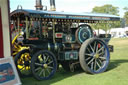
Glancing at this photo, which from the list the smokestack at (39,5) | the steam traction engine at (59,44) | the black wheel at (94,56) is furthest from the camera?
the smokestack at (39,5)

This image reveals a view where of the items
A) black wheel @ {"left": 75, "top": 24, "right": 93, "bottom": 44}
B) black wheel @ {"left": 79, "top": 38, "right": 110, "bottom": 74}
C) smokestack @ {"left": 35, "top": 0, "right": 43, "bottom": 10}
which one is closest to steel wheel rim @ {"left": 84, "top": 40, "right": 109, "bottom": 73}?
black wheel @ {"left": 79, "top": 38, "right": 110, "bottom": 74}

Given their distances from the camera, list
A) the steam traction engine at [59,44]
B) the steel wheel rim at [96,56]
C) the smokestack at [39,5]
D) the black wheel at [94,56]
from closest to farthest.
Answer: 1. the steam traction engine at [59,44]
2. the black wheel at [94,56]
3. the steel wheel rim at [96,56]
4. the smokestack at [39,5]

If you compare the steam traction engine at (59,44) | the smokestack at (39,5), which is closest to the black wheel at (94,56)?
the steam traction engine at (59,44)

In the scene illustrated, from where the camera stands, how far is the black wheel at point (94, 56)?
5949 mm

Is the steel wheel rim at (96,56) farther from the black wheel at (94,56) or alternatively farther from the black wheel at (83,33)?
the black wheel at (83,33)

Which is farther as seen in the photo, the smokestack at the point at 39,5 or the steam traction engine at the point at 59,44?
the smokestack at the point at 39,5

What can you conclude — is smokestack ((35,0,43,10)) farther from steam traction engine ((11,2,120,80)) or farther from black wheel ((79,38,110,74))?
black wheel ((79,38,110,74))

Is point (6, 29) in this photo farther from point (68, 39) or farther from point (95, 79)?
point (95, 79)

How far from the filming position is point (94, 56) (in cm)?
634

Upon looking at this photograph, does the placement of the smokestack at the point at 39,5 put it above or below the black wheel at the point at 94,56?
above

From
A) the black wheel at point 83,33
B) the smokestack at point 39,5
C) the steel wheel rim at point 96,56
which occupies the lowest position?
the steel wheel rim at point 96,56

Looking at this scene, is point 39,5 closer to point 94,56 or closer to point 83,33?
point 83,33

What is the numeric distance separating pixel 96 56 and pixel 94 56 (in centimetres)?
8

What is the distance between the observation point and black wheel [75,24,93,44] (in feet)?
20.7
